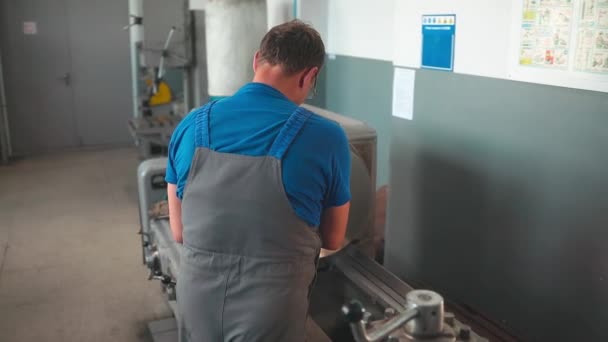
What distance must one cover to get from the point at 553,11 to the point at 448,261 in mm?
750

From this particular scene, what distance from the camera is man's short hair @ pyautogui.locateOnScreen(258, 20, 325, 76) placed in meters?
1.02

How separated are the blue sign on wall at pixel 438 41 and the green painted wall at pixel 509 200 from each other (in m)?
0.03

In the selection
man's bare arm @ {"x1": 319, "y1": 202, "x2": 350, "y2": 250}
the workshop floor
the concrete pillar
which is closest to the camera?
man's bare arm @ {"x1": 319, "y1": 202, "x2": 350, "y2": 250}

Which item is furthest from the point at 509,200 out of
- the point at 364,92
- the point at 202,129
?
the point at 364,92

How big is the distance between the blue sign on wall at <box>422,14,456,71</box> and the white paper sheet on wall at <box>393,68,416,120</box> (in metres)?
0.08

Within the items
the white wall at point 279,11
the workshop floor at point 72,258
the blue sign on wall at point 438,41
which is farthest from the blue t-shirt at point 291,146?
the white wall at point 279,11

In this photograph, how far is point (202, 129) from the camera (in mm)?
1029

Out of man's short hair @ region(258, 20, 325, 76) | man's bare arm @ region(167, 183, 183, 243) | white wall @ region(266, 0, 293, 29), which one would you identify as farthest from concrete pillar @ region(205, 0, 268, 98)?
man's short hair @ region(258, 20, 325, 76)

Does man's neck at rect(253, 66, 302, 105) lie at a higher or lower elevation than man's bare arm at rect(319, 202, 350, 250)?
higher

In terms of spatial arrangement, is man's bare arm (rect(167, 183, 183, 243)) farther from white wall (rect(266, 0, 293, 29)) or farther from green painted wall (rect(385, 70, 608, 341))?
white wall (rect(266, 0, 293, 29))

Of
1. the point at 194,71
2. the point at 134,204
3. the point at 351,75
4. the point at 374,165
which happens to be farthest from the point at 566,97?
the point at 134,204

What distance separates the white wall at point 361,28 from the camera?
2.76 m

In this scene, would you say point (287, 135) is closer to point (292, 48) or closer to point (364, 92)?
point (292, 48)

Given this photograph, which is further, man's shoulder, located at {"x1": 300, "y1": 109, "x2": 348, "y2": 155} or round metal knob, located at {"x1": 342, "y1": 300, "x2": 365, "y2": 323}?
man's shoulder, located at {"x1": 300, "y1": 109, "x2": 348, "y2": 155}
